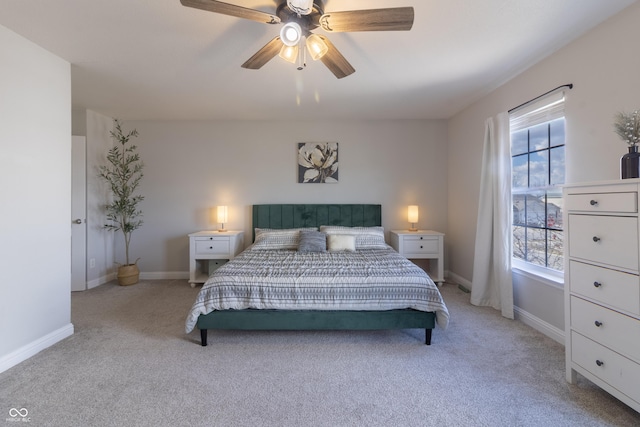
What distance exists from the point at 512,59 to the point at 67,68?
4.14 metres

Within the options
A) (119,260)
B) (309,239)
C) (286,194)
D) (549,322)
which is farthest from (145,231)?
(549,322)

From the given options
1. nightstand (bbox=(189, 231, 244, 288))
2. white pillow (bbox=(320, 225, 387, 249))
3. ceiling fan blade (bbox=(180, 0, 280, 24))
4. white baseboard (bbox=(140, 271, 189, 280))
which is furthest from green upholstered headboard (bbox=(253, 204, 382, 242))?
ceiling fan blade (bbox=(180, 0, 280, 24))

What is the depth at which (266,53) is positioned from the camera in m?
1.95

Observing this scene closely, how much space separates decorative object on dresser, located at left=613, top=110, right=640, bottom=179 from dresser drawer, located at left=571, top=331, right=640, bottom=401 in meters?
1.01

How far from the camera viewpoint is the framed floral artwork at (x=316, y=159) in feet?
14.1

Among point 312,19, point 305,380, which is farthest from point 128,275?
point 312,19

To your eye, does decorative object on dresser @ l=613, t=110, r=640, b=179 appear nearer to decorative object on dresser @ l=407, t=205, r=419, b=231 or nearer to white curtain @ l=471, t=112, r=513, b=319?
white curtain @ l=471, t=112, r=513, b=319

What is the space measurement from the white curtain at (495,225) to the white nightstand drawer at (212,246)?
10.9ft

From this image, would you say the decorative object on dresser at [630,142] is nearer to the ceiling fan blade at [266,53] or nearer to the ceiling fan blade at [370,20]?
the ceiling fan blade at [370,20]

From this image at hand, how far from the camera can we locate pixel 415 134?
171 inches

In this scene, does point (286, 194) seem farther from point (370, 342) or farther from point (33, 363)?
point (33, 363)

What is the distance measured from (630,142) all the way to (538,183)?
1159 mm

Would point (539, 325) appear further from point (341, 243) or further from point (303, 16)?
point (303, 16)

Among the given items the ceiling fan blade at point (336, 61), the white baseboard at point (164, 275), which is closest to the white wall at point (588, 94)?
the ceiling fan blade at point (336, 61)
